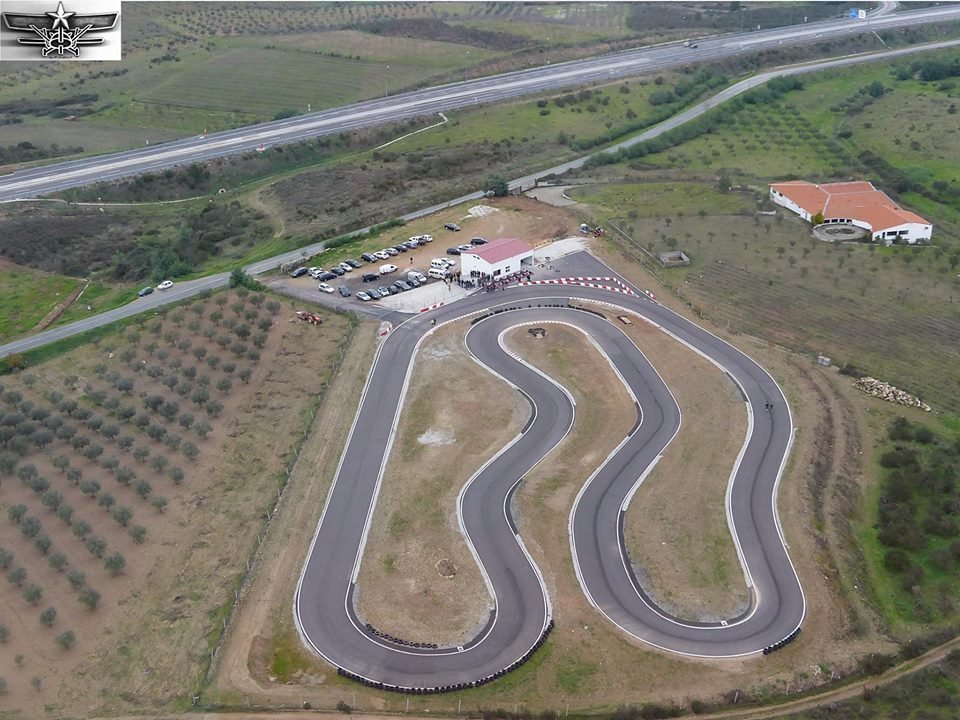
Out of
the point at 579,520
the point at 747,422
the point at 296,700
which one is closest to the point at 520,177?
the point at 747,422

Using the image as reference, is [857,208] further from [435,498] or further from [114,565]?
[114,565]

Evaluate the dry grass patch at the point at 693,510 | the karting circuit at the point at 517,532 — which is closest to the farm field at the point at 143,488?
the karting circuit at the point at 517,532

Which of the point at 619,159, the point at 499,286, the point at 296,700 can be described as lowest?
the point at 296,700

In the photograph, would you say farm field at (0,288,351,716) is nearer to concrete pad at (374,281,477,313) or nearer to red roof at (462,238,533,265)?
concrete pad at (374,281,477,313)

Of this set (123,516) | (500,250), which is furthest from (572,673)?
(500,250)

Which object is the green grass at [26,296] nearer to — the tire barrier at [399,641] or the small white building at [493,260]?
the small white building at [493,260]

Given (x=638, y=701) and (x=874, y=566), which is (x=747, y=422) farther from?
(x=638, y=701)
